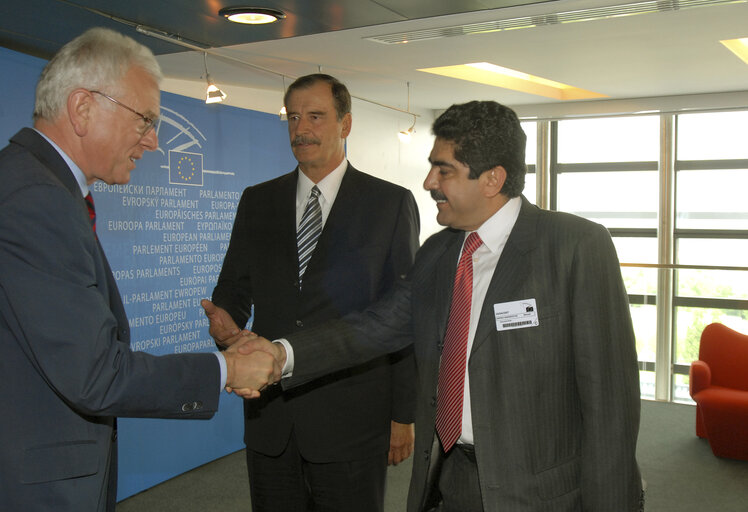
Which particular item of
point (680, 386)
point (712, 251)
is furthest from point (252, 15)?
point (680, 386)

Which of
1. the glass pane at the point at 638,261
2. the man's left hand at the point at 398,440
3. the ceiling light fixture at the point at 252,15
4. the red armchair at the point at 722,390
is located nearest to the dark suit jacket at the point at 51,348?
the man's left hand at the point at 398,440

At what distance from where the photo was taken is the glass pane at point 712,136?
29.5 feet

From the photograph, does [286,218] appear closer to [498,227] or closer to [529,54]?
[498,227]

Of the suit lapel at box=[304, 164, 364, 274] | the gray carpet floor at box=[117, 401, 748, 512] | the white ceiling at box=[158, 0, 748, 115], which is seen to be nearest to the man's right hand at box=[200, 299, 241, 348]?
the suit lapel at box=[304, 164, 364, 274]

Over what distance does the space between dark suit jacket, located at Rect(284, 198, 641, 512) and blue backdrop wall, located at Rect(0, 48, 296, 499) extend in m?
3.44

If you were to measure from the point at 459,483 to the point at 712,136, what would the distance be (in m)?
8.56

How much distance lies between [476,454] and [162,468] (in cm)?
403

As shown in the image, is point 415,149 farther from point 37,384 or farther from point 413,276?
point 37,384

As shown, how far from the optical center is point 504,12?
437cm

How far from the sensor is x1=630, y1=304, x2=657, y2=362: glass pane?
9.06 m

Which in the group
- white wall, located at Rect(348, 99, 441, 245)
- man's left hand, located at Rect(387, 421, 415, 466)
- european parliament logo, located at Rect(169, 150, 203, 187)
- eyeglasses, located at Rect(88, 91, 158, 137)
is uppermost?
white wall, located at Rect(348, 99, 441, 245)

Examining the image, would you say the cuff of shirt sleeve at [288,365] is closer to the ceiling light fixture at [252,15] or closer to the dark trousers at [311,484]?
the dark trousers at [311,484]

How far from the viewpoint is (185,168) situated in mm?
→ 5211

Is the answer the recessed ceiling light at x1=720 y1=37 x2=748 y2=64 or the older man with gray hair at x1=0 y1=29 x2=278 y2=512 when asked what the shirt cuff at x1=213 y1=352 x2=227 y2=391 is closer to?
the older man with gray hair at x1=0 y1=29 x2=278 y2=512
